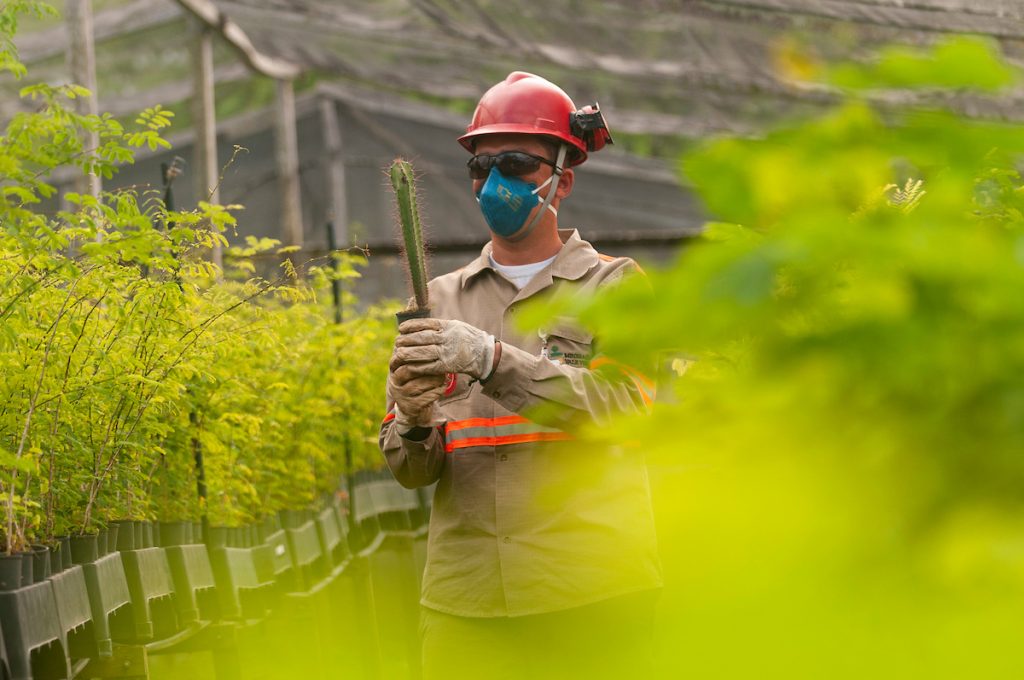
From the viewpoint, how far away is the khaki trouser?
9.50 ft

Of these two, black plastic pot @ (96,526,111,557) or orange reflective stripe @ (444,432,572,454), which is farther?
black plastic pot @ (96,526,111,557)

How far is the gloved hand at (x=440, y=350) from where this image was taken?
2775mm

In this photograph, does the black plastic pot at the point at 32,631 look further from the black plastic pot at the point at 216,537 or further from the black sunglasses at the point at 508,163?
the black plastic pot at the point at 216,537

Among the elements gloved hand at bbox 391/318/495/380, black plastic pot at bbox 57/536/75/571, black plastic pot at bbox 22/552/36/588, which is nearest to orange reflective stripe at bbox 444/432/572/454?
gloved hand at bbox 391/318/495/380

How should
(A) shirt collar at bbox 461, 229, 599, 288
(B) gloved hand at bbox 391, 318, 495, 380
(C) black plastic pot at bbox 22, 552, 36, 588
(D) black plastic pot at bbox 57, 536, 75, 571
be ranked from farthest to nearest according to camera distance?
(D) black plastic pot at bbox 57, 536, 75, 571 < (C) black plastic pot at bbox 22, 552, 36, 588 < (A) shirt collar at bbox 461, 229, 599, 288 < (B) gloved hand at bbox 391, 318, 495, 380

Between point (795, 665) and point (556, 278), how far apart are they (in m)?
2.49

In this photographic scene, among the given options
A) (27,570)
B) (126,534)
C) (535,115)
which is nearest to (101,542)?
(126,534)

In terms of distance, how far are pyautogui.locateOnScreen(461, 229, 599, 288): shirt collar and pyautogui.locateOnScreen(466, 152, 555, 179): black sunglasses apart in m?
0.18

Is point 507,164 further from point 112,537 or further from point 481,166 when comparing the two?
point 112,537

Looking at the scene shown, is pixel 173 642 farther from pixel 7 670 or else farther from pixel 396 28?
pixel 396 28

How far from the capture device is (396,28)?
1447 centimetres

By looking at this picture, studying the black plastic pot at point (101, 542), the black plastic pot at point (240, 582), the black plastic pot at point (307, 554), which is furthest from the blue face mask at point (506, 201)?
the black plastic pot at point (307, 554)

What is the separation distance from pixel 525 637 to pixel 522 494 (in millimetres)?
294

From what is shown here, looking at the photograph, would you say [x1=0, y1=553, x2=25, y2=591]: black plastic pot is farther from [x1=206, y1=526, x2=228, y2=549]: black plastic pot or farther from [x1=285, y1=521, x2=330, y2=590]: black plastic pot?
[x1=285, y1=521, x2=330, y2=590]: black plastic pot
